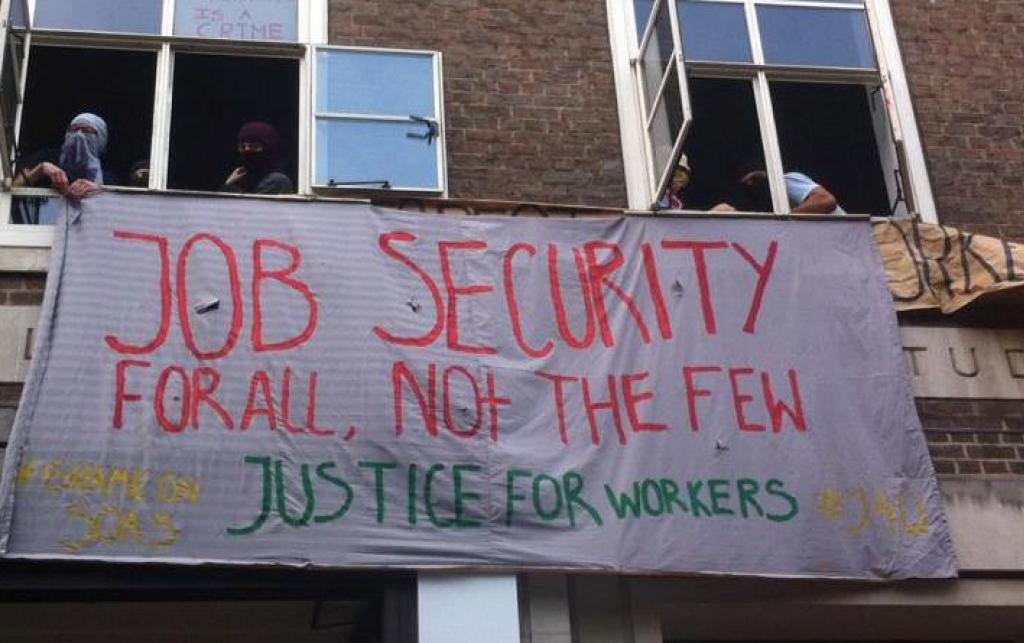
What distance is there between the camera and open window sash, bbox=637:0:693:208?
7301 mm

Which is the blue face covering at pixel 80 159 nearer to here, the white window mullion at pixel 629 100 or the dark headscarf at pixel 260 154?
the dark headscarf at pixel 260 154

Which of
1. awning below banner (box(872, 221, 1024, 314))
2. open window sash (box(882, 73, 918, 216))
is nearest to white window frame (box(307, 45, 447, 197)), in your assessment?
awning below banner (box(872, 221, 1024, 314))

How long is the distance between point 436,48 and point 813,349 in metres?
2.91

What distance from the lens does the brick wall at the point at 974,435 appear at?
7148 mm

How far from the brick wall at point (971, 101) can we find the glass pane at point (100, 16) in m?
4.68

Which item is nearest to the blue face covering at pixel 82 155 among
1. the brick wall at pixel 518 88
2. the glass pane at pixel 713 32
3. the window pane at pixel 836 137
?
the brick wall at pixel 518 88

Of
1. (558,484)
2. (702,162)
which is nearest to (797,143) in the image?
(702,162)

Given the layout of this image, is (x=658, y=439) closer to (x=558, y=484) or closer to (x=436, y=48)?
(x=558, y=484)

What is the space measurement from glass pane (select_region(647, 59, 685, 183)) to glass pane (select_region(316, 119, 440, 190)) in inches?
49.4

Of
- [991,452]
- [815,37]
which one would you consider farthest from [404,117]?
[991,452]

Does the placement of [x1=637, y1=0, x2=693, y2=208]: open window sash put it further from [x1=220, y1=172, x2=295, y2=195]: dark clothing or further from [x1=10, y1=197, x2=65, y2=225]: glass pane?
[x1=10, y1=197, x2=65, y2=225]: glass pane

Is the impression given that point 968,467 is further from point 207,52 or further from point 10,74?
point 10,74

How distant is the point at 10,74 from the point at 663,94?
353 centimetres

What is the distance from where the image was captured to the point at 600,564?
6.36 metres
